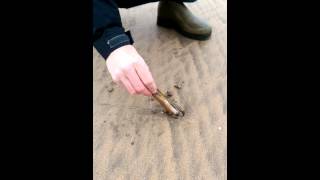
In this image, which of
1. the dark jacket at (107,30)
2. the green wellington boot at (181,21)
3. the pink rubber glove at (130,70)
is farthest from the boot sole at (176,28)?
the pink rubber glove at (130,70)

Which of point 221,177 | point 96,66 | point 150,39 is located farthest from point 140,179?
point 150,39

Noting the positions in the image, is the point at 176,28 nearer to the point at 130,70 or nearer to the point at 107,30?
the point at 107,30

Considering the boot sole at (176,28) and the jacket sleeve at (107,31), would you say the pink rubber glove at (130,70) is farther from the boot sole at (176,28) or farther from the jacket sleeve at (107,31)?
the boot sole at (176,28)

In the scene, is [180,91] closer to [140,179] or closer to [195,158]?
[195,158]

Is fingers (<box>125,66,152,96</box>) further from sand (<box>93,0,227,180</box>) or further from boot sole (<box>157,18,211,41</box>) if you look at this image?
boot sole (<box>157,18,211,41</box>)

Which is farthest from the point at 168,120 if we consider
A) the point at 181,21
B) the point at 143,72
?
the point at 181,21

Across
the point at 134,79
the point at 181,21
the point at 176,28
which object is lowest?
the point at 176,28
